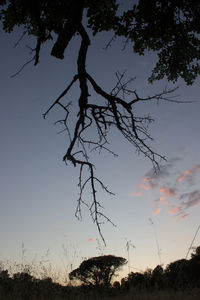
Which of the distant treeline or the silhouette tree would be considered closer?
the distant treeline

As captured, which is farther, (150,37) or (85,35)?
(150,37)

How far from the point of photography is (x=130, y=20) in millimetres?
7082

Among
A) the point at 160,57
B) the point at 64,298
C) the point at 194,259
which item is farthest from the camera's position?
the point at 194,259

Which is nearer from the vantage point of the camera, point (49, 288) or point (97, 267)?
point (49, 288)

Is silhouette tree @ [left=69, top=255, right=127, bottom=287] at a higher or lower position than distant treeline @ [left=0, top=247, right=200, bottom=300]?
higher

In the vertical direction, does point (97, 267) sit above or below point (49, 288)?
above

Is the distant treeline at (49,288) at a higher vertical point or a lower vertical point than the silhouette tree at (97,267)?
lower

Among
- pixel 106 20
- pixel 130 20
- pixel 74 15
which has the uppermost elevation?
pixel 130 20

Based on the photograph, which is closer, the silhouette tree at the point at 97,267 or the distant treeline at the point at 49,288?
the distant treeline at the point at 49,288

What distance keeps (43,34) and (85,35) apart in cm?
78

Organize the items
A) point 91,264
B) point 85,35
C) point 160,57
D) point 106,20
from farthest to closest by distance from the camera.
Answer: point 91,264 < point 160,57 < point 106,20 < point 85,35

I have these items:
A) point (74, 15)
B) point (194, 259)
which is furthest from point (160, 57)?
point (194, 259)

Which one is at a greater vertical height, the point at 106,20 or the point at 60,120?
the point at 106,20

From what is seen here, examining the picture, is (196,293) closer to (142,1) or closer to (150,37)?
(150,37)
